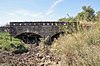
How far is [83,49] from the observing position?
19.8 ft

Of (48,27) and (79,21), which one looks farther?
(48,27)

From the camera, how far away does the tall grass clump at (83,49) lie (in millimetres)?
5418

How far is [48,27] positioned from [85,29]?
13222 millimetres

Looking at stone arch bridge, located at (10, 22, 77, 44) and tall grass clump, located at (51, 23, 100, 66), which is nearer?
tall grass clump, located at (51, 23, 100, 66)

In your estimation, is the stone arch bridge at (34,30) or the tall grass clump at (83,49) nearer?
the tall grass clump at (83,49)

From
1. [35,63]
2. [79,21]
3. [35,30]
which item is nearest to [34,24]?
[35,30]

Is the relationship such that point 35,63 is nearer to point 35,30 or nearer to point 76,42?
point 76,42

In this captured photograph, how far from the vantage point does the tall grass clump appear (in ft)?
17.8

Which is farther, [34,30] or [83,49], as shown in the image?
[34,30]

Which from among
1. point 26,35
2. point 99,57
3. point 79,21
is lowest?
point 26,35

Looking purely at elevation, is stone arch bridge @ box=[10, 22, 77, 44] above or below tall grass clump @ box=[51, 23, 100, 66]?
below

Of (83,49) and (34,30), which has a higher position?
(83,49)

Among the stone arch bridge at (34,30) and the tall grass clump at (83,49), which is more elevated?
the tall grass clump at (83,49)

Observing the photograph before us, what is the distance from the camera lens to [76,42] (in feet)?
22.9
